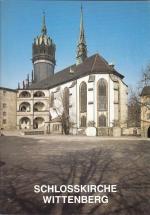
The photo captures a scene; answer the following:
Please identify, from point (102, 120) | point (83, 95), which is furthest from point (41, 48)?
point (102, 120)

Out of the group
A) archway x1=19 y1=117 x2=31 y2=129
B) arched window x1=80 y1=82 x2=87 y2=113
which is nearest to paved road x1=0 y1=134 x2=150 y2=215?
archway x1=19 y1=117 x2=31 y2=129

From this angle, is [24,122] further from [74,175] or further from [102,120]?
[102,120]

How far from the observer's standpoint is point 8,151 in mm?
4094

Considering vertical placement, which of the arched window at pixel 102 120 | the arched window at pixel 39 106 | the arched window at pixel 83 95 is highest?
the arched window at pixel 83 95

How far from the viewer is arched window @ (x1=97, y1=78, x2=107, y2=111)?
52.1 feet

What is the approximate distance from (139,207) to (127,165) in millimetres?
1242

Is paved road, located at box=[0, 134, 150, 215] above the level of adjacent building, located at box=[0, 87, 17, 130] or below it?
below

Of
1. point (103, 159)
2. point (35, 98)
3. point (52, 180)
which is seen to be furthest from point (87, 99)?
point (52, 180)

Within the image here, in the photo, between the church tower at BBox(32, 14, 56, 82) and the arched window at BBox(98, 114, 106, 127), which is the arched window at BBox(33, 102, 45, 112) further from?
the arched window at BBox(98, 114, 106, 127)

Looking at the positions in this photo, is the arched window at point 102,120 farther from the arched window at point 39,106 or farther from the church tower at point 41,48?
the arched window at point 39,106

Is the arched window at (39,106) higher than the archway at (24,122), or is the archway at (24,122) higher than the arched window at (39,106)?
the arched window at (39,106)

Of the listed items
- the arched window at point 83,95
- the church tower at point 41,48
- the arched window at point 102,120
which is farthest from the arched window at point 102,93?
the church tower at point 41,48

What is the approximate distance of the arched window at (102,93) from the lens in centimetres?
1588

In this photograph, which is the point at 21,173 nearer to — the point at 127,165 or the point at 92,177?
the point at 92,177
